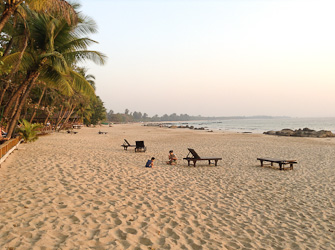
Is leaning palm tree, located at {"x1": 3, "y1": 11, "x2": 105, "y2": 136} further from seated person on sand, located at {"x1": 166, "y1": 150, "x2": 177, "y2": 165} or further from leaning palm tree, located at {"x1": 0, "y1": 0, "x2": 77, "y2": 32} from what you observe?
seated person on sand, located at {"x1": 166, "y1": 150, "x2": 177, "y2": 165}

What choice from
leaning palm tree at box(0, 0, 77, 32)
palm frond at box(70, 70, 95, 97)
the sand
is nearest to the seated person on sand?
the sand

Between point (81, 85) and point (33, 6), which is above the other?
point (33, 6)

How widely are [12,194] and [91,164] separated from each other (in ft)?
13.5

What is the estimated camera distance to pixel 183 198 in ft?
19.2

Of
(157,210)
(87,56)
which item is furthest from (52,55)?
(157,210)

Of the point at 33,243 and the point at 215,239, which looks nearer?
the point at 33,243

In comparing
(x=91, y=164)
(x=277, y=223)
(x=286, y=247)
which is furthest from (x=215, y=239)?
(x=91, y=164)

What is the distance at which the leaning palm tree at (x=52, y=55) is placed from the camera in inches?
440

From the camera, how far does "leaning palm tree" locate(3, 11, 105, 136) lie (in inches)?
440

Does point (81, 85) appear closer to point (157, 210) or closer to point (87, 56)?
point (87, 56)

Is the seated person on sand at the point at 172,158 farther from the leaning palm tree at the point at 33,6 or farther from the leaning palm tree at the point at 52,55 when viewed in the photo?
the leaning palm tree at the point at 33,6

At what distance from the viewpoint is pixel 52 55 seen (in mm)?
10891

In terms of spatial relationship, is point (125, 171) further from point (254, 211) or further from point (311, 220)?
point (311, 220)

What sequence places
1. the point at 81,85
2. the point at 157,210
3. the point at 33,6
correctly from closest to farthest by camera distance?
the point at 157,210
the point at 33,6
the point at 81,85
